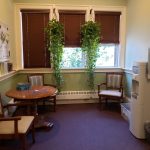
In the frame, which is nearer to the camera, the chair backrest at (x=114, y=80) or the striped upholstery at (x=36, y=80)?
the striped upholstery at (x=36, y=80)

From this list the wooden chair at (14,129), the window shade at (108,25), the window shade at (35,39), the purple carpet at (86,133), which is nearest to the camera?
the wooden chair at (14,129)

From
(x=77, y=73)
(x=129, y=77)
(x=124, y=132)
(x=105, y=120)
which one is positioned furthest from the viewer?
(x=77, y=73)

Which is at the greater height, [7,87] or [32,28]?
[32,28]

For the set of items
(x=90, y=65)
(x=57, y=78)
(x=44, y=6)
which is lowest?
(x=57, y=78)

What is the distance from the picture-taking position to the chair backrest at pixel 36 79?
4.39 metres

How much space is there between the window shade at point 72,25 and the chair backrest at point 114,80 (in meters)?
1.14

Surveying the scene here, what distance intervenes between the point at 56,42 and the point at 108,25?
1.46m

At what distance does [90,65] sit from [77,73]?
1.44ft

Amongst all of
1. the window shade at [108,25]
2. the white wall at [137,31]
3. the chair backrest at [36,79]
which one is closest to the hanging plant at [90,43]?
the window shade at [108,25]

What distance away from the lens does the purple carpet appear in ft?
8.97

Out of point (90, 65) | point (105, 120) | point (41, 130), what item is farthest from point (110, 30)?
point (41, 130)

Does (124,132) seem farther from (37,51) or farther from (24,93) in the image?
(37,51)

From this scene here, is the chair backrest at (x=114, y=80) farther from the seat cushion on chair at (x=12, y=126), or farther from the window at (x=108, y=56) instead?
the seat cushion on chair at (x=12, y=126)

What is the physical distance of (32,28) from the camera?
15.0ft
